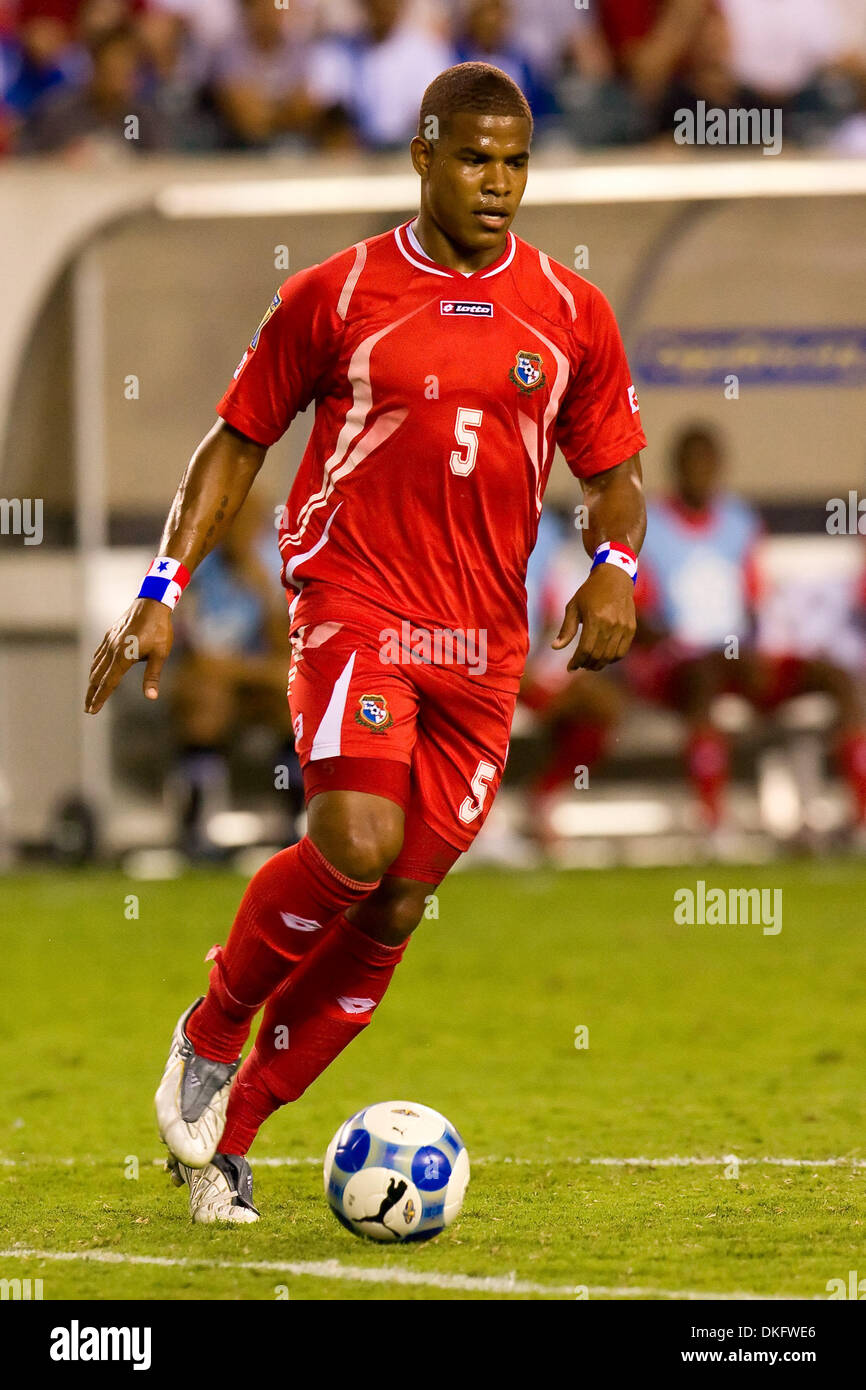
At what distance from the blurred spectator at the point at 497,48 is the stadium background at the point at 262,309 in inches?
3.0

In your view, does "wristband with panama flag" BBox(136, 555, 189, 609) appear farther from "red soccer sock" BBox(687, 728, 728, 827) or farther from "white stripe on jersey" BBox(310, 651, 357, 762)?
"red soccer sock" BBox(687, 728, 728, 827)

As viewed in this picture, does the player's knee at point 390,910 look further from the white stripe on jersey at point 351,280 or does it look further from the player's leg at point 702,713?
the player's leg at point 702,713

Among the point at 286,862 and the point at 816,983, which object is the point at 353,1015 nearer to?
the point at 286,862

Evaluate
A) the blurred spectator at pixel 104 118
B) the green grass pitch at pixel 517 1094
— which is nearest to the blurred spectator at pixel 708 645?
the green grass pitch at pixel 517 1094

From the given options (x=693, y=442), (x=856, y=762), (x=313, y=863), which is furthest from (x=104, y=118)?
(x=313, y=863)

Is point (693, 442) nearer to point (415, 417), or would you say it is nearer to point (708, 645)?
point (708, 645)

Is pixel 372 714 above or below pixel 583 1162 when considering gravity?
above

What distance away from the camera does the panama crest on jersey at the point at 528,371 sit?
411 centimetres

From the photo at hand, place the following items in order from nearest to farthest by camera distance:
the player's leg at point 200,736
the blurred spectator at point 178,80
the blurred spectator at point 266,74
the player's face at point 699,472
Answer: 1. the player's leg at point 200,736
2. the player's face at point 699,472
3. the blurred spectator at point 178,80
4. the blurred spectator at point 266,74

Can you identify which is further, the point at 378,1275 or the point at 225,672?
the point at 225,672

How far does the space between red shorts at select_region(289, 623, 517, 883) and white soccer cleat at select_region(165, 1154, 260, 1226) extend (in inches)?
26.5

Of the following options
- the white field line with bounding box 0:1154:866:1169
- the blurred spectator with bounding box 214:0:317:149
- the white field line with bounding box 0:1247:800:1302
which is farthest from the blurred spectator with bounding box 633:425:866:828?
the white field line with bounding box 0:1247:800:1302

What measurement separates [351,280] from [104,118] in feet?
24.2

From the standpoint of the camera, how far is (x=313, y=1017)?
165 inches
